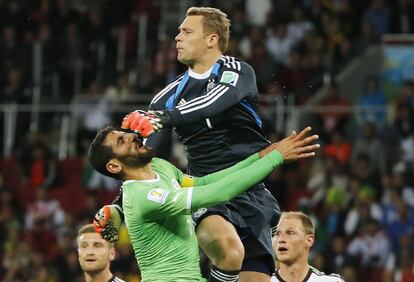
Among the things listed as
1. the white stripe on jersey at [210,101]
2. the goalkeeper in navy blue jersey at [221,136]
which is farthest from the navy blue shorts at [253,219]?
Result: the white stripe on jersey at [210,101]

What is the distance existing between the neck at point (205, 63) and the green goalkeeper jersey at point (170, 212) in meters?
0.72

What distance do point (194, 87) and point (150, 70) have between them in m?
10.3

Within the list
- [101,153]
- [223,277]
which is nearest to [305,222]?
[223,277]

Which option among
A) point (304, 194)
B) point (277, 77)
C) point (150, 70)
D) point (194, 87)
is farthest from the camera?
point (150, 70)

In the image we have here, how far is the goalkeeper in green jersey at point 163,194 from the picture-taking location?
659cm

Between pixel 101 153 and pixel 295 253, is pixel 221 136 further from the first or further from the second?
pixel 295 253

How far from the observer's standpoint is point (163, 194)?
6.59 meters

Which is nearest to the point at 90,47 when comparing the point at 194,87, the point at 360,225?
the point at 360,225

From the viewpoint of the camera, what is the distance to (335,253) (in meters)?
13.1

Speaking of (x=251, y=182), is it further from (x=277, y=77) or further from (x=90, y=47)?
(x=90, y=47)

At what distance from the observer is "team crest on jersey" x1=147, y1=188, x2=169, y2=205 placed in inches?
259

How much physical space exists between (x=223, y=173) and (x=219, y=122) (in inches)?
13.1

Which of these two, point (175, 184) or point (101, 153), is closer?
point (101, 153)

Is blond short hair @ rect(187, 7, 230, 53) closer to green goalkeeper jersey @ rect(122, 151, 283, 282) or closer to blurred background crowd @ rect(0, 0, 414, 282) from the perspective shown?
green goalkeeper jersey @ rect(122, 151, 283, 282)
